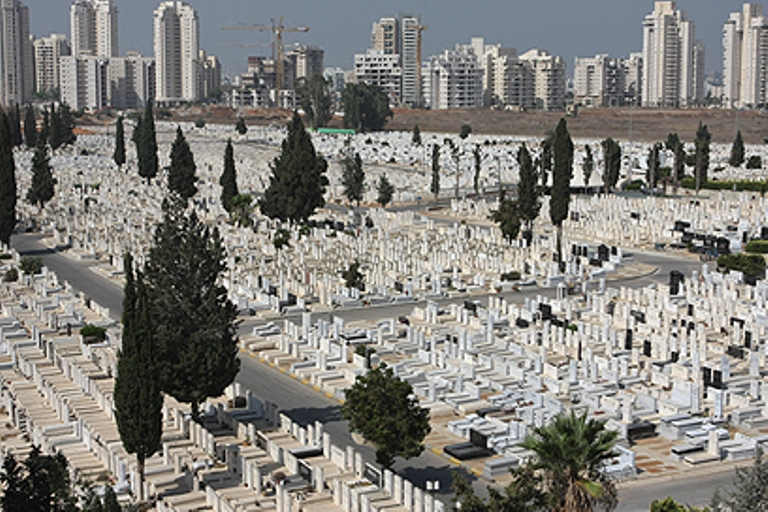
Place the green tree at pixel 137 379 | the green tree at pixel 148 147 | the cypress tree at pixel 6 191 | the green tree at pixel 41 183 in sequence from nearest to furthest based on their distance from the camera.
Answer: the green tree at pixel 137 379 < the cypress tree at pixel 6 191 < the green tree at pixel 41 183 < the green tree at pixel 148 147

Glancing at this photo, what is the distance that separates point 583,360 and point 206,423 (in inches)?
433

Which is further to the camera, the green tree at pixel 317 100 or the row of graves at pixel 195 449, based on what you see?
the green tree at pixel 317 100

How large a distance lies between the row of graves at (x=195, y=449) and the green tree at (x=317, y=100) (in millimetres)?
110606

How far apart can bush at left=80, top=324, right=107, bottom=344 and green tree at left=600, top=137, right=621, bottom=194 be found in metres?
45.2

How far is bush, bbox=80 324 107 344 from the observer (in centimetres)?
3222

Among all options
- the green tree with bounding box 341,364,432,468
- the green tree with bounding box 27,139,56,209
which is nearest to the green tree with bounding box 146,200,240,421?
the green tree with bounding box 341,364,432,468

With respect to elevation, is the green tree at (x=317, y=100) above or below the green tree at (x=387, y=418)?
above

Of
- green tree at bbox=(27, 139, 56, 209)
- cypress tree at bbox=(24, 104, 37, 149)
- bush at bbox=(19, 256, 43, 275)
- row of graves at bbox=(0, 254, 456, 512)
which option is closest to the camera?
row of graves at bbox=(0, 254, 456, 512)

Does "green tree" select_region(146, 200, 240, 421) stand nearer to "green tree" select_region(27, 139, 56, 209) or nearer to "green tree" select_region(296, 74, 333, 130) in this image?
"green tree" select_region(27, 139, 56, 209)

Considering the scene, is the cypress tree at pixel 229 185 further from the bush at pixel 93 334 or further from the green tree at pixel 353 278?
the bush at pixel 93 334

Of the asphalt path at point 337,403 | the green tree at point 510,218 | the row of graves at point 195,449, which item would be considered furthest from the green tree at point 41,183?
the row of graves at point 195,449

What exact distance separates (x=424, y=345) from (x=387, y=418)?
11.8 metres

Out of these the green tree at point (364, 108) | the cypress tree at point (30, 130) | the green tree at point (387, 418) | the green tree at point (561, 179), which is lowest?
the green tree at point (387, 418)

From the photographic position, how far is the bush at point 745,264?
43156 millimetres
